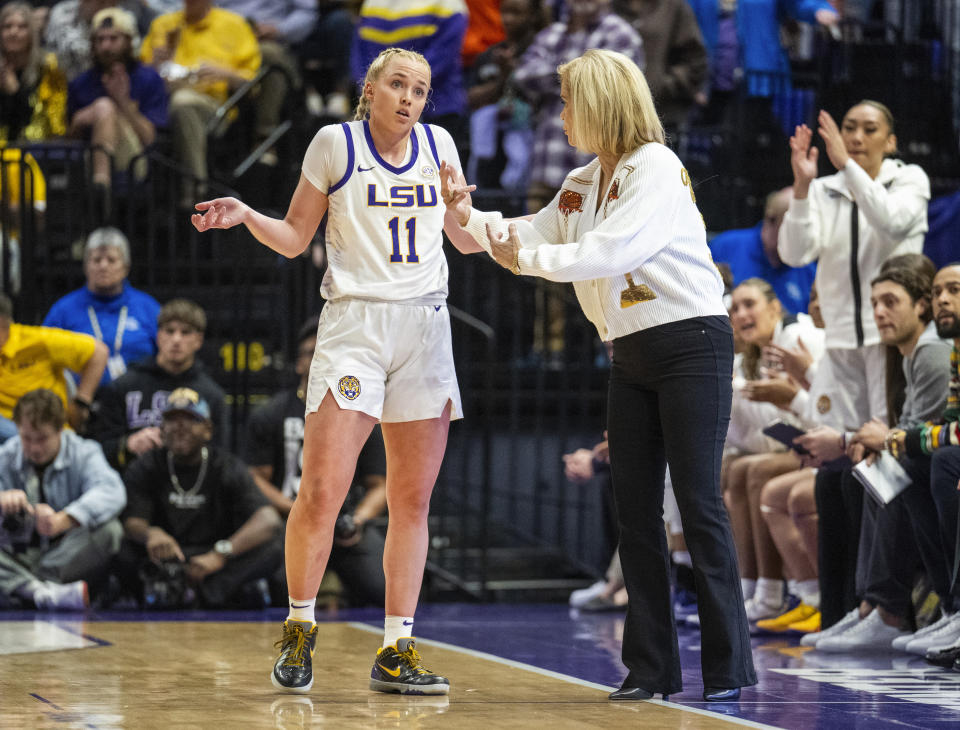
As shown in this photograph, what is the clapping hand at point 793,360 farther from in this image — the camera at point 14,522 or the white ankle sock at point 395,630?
the camera at point 14,522

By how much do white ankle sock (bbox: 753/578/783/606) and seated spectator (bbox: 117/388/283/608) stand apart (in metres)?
2.45

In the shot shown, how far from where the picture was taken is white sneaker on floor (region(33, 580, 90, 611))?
23.5ft

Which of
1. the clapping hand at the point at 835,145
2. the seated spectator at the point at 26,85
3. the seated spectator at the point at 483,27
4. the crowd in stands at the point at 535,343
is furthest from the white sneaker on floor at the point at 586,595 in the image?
the seated spectator at the point at 26,85

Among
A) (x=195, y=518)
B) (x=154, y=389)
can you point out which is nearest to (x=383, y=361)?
(x=195, y=518)

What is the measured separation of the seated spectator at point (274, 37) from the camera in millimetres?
10492

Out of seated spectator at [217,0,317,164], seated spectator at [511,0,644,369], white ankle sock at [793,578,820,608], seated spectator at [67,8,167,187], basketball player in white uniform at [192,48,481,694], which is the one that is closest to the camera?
basketball player in white uniform at [192,48,481,694]

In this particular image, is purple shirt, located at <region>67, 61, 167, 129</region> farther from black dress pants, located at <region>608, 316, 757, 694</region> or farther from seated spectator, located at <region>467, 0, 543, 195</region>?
black dress pants, located at <region>608, 316, 757, 694</region>

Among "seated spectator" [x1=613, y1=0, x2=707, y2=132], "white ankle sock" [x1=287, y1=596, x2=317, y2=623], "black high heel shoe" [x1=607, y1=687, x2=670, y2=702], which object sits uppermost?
"seated spectator" [x1=613, y1=0, x2=707, y2=132]

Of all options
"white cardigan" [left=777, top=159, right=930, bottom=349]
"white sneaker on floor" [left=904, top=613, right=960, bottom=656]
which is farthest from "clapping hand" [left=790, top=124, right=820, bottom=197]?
"white sneaker on floor" [left=904, top=613, right=960, bottom=656]

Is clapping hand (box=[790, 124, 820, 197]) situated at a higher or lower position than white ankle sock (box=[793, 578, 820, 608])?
higher

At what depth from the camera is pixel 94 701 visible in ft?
13.2

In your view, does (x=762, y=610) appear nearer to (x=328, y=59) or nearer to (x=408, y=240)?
(x=408, y=240)

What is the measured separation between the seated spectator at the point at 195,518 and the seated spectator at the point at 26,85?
3.38 metres

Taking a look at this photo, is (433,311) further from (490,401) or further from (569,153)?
(569,153)
